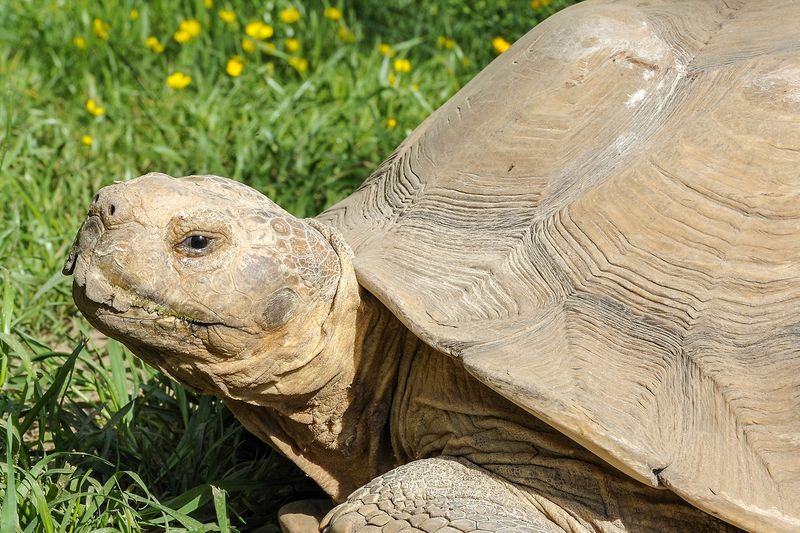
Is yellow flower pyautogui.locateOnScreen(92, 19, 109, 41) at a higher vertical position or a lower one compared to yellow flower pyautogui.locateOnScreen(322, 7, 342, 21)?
lower

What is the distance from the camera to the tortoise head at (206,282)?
2535 mm

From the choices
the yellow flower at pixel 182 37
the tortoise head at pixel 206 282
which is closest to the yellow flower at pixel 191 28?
the yellow flower at pixel 182 37

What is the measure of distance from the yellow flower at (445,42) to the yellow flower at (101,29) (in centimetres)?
198

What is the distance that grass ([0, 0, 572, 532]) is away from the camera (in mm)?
3186

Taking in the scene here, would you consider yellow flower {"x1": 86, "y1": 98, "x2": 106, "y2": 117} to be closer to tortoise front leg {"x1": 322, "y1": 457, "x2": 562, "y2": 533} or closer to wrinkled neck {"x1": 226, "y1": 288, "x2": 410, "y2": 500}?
wrinkled neck {"x1": 226, "y1": 288, "x2": 410, "y2": 500}

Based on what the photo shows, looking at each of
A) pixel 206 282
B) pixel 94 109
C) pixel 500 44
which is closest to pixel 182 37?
pixel 94 109

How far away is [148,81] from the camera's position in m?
5.89

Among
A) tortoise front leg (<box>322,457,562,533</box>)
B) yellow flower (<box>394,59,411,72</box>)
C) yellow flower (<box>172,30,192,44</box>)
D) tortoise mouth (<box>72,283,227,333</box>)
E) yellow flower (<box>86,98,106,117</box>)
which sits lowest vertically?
yellow flower (<box>86,98,106,117</box>)

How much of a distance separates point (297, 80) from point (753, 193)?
3888 mm

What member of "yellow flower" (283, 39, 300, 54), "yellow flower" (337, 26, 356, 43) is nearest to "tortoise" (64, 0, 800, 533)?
"yellow flower" (283, 39, 300, 54)

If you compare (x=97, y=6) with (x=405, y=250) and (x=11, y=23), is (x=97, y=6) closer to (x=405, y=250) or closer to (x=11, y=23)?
(x=11, y=23)

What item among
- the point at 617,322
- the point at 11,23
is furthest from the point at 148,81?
the point at 617,322

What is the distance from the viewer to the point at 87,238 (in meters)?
2.57

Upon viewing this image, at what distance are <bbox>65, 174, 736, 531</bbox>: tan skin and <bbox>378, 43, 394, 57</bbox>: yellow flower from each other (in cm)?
316
